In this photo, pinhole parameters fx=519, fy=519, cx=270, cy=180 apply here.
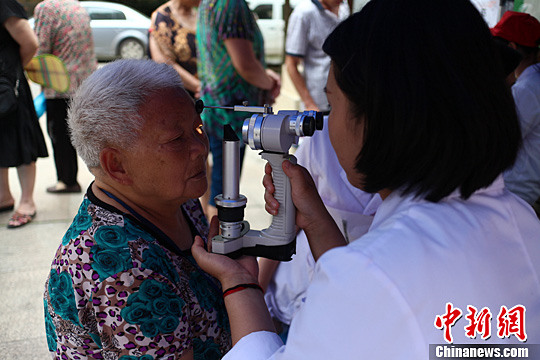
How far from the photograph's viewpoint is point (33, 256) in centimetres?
384

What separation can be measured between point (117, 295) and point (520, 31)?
8.52ft

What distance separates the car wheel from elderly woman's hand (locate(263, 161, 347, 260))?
482 inches

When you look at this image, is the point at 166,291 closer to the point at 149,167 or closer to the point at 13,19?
the point at 149,167

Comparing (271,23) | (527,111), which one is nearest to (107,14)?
(271,23)

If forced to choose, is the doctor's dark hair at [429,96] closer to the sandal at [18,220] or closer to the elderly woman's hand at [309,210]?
the elderly woman's hand at [309,210]

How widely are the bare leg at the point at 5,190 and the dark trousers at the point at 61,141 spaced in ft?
1.89

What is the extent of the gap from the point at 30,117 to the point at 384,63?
391 centimetres

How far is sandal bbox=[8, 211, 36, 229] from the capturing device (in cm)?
427

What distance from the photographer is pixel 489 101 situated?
3.55 ft

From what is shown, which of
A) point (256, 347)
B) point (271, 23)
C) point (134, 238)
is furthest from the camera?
point (271, 23)

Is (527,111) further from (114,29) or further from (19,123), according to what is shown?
(114,29)

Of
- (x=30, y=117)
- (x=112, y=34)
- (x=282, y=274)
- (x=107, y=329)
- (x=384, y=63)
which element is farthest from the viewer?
(x=112, y=34)

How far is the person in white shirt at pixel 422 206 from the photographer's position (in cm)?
96

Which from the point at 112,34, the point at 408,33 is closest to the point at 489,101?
the point at 408,33
